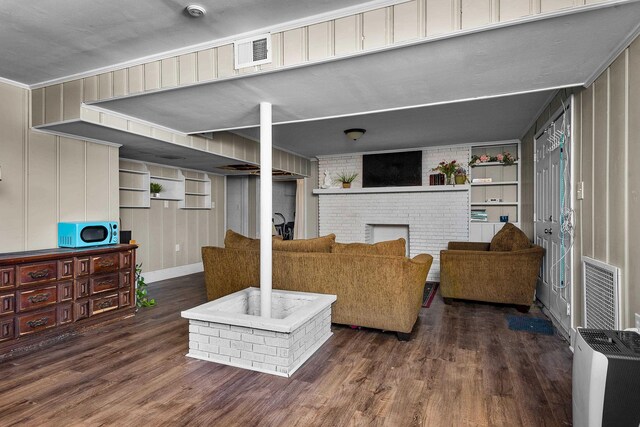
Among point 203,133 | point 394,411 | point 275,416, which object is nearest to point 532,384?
point 394,411

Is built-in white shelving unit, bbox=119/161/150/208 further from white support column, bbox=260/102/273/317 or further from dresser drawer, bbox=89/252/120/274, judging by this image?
white support column, bbox=260/102/273/317

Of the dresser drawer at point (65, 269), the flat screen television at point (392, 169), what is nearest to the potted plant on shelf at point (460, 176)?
the flat screen television at point (392, 169)

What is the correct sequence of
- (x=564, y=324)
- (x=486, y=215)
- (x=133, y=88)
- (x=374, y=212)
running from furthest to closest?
(x=374, y=212) < (x=486, y=215) < (x=564, y=324) < (x=133, y=88)

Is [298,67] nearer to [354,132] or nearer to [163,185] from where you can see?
[354,132]

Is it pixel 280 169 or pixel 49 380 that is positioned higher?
pixel 280 169

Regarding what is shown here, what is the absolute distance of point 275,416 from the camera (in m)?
1.96

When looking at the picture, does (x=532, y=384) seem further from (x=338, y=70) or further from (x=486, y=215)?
(x=486, y=215)

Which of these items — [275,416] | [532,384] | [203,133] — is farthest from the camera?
[203,133]

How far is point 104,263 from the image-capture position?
141 inches

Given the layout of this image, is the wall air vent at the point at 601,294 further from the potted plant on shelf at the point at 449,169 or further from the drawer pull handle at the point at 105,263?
the drawer pull handle at the point at 105,263

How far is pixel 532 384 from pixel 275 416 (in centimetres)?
164

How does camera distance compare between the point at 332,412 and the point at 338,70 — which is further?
the point at 338,70

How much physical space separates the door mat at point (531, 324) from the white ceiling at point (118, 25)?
320cm

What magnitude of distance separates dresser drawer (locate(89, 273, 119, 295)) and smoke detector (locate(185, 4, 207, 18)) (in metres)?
2.69
